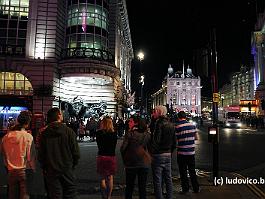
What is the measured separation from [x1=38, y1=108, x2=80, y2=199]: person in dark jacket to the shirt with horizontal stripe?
146 inches

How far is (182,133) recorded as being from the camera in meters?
7.98

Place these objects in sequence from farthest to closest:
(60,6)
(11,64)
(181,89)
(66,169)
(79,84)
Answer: (181,89) < (79,84) < (60,6) < (11,64) < (66,169)

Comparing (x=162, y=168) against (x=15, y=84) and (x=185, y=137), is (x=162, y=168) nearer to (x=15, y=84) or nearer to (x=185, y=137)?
(x=185, y=137)

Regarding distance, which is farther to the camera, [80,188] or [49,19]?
[49,19]

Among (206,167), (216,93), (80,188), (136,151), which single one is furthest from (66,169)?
(206,167)

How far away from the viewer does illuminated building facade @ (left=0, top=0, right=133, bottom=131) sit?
2994cm

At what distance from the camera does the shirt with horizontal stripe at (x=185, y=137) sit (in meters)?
7.94

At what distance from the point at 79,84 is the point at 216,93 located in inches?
1151

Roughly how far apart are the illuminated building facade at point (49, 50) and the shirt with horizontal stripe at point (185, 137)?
2339cm

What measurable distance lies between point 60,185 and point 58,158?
440 millimetres

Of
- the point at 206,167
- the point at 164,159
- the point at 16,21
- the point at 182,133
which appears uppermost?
the point at 16,21

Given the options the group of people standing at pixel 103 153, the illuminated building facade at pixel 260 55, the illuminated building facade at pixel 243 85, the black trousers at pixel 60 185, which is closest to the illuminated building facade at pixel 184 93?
the illuminated building facade at pixel 243 85

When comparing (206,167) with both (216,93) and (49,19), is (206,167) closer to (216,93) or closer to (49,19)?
(216,93)

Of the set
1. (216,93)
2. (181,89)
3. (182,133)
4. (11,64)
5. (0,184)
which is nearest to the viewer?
(182,133)
